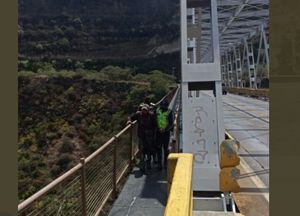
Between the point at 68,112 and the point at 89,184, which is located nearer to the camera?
A: the point at 89,184

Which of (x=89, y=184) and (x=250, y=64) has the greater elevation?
(x=250, y=64)

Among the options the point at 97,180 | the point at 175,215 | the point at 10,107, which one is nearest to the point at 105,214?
the point at 97,180

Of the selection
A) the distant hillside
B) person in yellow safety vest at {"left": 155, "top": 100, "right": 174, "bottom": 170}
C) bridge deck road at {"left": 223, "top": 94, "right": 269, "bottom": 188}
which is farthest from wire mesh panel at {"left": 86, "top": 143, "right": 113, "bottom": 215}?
the distant hillside

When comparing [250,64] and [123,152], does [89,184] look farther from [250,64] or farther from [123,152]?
[250,64]

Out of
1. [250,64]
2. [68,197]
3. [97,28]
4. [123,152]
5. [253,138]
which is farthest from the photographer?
[97,28]

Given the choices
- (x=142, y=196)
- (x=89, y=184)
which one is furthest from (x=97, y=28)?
(x=89, y=184)

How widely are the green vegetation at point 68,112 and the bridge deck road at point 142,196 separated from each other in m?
29.4

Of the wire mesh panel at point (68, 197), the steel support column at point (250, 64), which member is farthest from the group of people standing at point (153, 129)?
the steel support column at point (250, 64)

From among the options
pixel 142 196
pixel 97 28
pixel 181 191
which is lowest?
pixel 142 196

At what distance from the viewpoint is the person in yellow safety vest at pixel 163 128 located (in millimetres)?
7562

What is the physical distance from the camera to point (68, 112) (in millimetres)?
55656

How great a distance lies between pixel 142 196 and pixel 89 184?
998mm

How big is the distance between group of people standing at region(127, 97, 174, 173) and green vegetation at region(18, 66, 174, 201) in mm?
29311

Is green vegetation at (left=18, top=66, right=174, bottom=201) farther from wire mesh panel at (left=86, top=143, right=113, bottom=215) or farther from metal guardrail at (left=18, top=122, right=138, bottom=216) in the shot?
wire mesh panel at (left=86, top=143, right=113, bottom=215)
